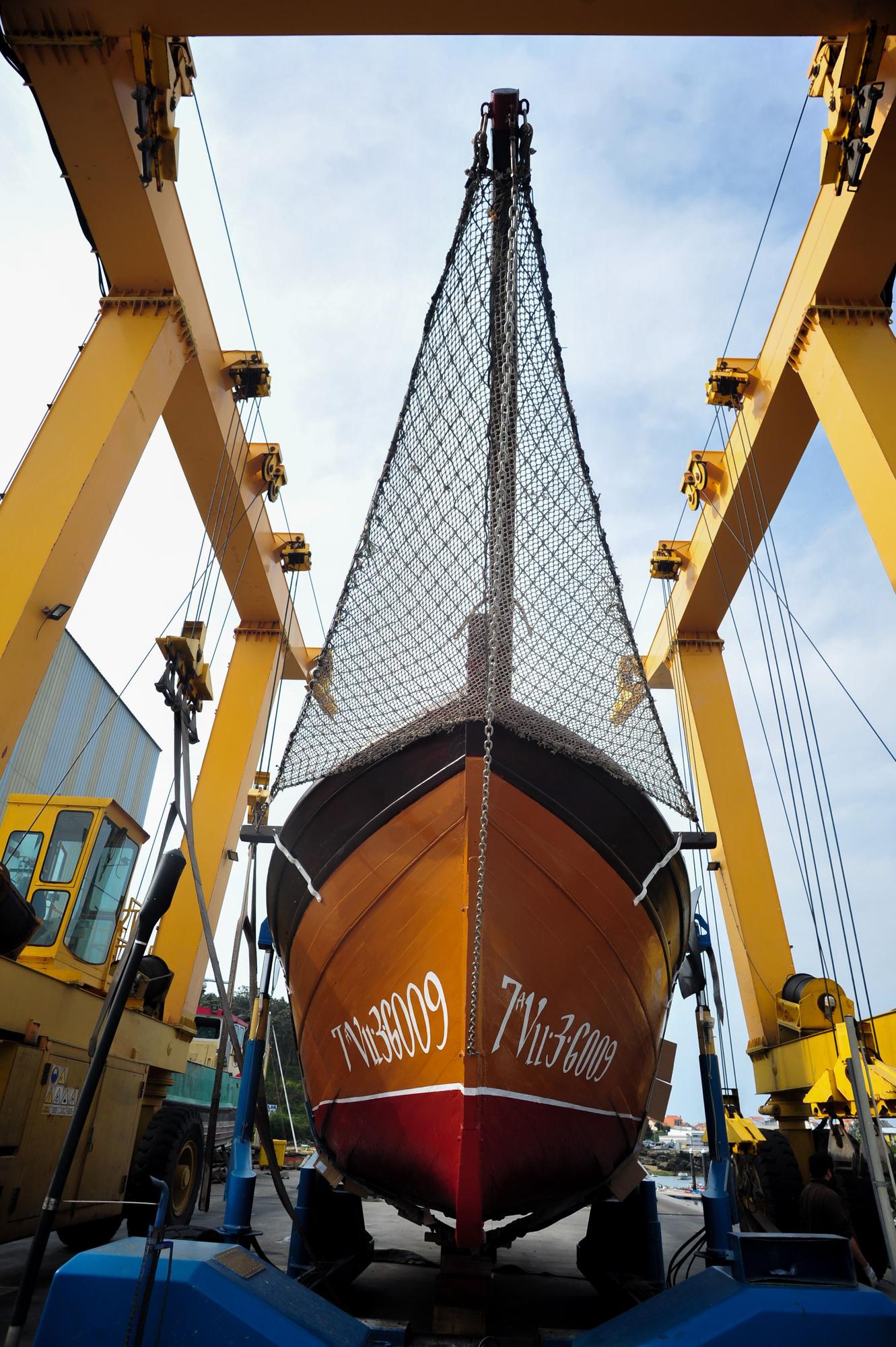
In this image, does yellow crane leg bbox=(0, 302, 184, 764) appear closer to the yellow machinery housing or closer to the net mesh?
the yellow machinery housing

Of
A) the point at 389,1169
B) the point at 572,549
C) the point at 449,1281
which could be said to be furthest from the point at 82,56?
the point at 449,1281

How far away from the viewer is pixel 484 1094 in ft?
10.1

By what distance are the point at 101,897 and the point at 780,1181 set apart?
647cm

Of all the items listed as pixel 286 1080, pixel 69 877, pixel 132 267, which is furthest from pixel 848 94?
pixel 286 1080

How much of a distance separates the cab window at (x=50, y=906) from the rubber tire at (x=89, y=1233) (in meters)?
1.97

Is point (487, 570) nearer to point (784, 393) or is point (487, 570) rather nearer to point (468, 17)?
point (468, 17)

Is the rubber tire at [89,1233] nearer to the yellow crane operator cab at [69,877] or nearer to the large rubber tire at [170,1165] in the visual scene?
the large rubber tire at [170,1165]

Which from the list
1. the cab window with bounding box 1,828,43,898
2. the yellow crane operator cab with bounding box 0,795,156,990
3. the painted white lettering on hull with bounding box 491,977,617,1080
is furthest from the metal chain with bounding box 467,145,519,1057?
the cab window with bounding box 1,828,43,898

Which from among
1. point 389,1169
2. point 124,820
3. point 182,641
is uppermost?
point 124,820

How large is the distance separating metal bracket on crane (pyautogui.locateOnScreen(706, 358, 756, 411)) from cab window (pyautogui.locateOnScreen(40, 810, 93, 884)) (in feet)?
25.0

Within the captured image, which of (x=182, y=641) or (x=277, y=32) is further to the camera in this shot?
(x=277, y=32)

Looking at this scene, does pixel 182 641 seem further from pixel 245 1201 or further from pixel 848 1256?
pixel 848 1256

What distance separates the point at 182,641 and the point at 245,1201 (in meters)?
2.61

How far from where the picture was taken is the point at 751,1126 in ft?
29.7
